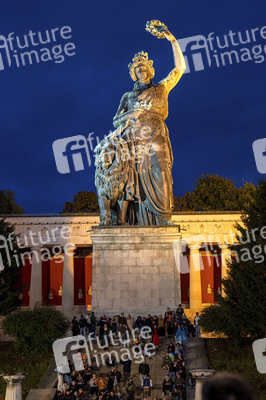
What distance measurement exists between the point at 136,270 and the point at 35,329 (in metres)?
6.64

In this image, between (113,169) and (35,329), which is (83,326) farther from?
(113,169)

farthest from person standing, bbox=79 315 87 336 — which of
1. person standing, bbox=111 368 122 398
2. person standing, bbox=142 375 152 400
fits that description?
person standing, bbox=142 375 152 400

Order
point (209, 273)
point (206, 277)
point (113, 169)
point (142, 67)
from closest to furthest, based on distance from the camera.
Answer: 1. point (113, 169)
2. point (142, 67)
3. point (206, 277)
4. point (209, 273)

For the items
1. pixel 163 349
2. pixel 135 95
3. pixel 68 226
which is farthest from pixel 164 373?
pixel 68 226

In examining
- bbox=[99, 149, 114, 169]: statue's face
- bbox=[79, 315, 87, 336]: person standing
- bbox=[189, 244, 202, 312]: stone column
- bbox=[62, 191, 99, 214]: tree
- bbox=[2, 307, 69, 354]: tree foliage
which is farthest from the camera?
bbox=[62, 191, 99, 214]: tree

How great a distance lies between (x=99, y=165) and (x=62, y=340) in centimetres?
1101

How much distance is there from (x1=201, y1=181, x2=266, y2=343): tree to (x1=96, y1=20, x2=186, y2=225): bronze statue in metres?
5.50

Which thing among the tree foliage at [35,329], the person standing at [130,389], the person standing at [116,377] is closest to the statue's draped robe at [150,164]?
the tree foliage at [35,329]

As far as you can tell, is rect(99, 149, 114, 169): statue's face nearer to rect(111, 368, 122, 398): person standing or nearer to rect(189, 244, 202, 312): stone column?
rect(111, 368, 122, 398): person standing

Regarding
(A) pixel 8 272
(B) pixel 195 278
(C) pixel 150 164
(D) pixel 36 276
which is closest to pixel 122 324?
(C) pixel 150 164

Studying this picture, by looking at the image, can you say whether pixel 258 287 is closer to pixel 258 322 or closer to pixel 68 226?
pixel 258 322

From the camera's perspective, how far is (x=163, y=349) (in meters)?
24.5

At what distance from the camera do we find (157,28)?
113ft

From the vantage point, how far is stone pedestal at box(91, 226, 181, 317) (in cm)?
2950
